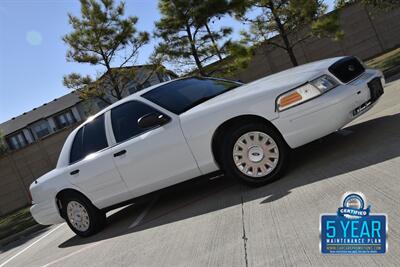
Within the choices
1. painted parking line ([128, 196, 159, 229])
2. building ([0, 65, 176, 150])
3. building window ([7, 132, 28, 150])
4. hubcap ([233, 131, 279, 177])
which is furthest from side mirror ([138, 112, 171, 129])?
building window ([7, 132, 28, 150])

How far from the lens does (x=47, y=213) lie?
6.82 metres

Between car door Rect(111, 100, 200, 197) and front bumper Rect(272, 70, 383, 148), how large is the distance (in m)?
1.21

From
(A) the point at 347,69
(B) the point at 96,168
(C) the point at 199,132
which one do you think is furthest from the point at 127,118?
(A) the point at 347,69

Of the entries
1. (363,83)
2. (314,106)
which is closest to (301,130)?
(314,106)

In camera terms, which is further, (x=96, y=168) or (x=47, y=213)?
(x=47, y=213)

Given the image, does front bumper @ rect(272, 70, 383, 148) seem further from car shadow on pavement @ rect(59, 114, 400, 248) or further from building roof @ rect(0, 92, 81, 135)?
building roof @ rect(0, 92, 81, 135)

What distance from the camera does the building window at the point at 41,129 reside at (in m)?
46.2

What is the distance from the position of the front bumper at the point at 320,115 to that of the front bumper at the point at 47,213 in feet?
12.5

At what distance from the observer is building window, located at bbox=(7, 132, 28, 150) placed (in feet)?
153

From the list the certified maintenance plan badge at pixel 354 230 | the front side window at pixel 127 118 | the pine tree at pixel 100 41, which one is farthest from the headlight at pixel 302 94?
the pine tree at pixel 100 41

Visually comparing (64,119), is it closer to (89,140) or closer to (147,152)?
(89,140)

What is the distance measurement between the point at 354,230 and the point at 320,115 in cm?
175

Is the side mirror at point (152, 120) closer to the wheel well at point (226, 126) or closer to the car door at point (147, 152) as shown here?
the car door at point (147, 152)

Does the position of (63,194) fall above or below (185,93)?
below
